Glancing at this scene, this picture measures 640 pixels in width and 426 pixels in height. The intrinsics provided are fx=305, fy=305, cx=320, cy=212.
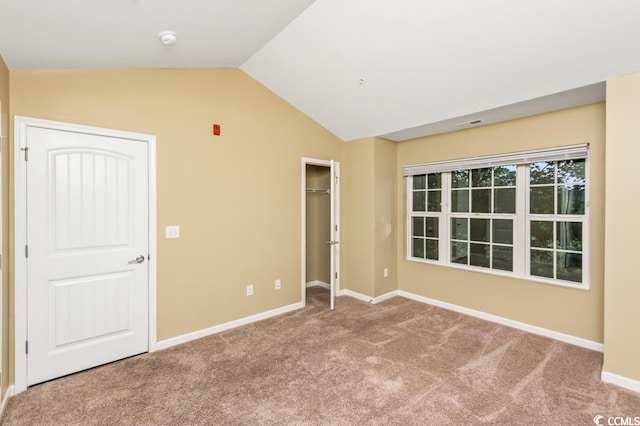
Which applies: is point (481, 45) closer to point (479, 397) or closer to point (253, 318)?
point (479, 397)

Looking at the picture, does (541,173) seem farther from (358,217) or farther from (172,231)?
(172,231)

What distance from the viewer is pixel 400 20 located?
2.37 meters

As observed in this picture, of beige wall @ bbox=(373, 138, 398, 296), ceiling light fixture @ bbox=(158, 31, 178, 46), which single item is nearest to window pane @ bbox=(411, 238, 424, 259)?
beige wall @ bbox=(373, 138, 398, 296)

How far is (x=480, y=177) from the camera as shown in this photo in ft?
12.4

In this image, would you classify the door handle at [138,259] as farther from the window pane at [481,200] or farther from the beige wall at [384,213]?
the window pane at [481,200]

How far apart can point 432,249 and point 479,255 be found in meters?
0.64

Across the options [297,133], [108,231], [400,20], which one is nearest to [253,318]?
[108,231]

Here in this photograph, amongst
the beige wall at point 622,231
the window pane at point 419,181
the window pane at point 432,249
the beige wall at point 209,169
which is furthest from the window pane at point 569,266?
the beige wall at point 209,169

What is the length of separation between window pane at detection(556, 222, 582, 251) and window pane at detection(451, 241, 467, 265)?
100 cm

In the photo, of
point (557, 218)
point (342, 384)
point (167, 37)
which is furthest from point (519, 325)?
point (167, 37)

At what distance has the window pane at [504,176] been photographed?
3.48 m

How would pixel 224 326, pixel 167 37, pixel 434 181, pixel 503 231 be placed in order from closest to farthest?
pixel 167 37, pixel 224 326, pixel 503 231, pixel 434 181

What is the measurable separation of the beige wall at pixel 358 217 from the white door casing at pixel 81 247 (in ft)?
8.68

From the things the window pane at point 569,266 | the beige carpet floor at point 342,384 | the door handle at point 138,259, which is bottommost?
the beige carpet floor at point 342,384
